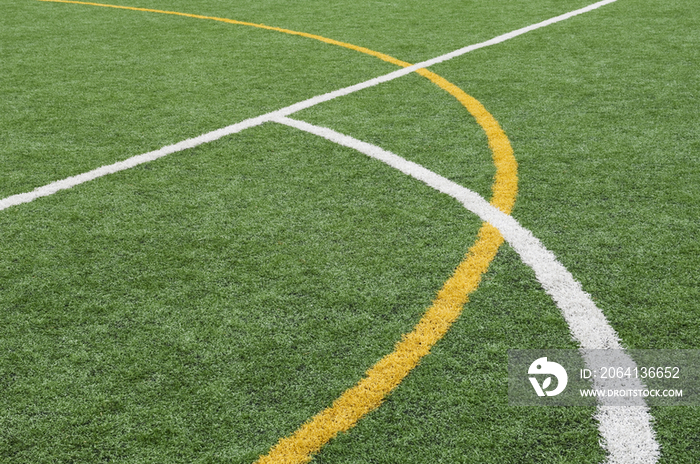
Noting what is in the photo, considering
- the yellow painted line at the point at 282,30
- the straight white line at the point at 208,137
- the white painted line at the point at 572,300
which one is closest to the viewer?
the white painted line at the point at 572,300

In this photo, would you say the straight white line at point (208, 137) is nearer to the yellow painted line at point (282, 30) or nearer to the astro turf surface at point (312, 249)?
the astro turf surface at point (312, 249)

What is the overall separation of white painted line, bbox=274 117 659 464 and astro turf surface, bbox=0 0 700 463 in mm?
43

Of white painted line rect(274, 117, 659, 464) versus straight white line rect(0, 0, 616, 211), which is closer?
white painted line rect(274, 117, 659, 464)

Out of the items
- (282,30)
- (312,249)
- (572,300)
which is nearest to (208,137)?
(312,249)

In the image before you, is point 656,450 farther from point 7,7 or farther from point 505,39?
point 7,7

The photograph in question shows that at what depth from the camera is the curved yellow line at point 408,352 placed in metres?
1.92

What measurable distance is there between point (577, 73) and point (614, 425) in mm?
3538

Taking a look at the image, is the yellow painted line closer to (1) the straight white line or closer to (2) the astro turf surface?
(2) the astro turf surface

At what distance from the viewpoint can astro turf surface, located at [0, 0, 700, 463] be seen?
199 cm

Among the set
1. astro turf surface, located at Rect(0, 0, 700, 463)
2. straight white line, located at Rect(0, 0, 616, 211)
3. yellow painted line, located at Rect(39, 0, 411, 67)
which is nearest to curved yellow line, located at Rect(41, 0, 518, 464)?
astro turf surface, located at Rect(0, 0, 700, 463)

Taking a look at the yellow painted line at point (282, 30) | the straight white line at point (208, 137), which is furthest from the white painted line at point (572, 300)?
the yellow painted line at point (282, 30)

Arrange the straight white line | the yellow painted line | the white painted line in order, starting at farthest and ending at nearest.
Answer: the yellow painted line, the straight white line, the white painted line

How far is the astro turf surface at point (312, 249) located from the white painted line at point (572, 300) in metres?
0.04

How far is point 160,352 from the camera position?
7.43 feet
